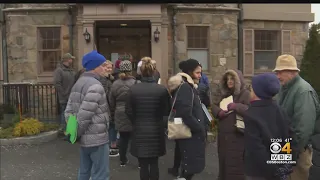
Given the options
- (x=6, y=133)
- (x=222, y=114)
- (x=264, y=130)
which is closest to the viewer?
(x=264, y=130)

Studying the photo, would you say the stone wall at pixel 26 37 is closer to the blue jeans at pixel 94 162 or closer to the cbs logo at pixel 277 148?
the blue jeans at pixel 94 162

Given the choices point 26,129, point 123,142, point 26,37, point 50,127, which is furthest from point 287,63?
point 26,37

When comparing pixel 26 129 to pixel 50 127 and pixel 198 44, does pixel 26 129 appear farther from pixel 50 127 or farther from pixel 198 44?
pixel 198 44

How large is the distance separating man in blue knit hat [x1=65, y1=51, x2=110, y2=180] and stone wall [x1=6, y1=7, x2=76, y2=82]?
765 cm

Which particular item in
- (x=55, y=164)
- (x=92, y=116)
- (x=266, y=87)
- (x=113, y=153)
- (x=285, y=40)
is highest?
(x=285, y=40)

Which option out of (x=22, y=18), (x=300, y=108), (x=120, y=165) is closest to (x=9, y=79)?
(x=22, y=18)

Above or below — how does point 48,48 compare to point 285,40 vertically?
below

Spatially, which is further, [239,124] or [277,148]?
[239,124]

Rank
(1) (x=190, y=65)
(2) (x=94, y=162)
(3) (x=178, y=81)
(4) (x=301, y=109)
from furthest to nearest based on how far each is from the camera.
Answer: (1) (x=190, y=65), (3) (x=178, y=81), (2) (x=94, y=162), (4) (x=301, y=109)

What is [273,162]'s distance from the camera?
317 cm

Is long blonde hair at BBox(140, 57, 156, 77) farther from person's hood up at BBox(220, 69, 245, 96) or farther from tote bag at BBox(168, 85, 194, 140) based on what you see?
person's hood up at BBox(220, 69, 245, 96)

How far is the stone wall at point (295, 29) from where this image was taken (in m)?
12.4

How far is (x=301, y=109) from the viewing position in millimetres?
3652

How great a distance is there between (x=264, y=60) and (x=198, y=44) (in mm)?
2622
